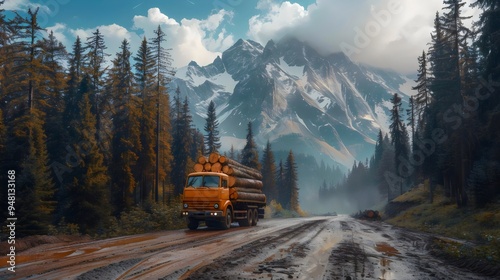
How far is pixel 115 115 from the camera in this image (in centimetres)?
3672

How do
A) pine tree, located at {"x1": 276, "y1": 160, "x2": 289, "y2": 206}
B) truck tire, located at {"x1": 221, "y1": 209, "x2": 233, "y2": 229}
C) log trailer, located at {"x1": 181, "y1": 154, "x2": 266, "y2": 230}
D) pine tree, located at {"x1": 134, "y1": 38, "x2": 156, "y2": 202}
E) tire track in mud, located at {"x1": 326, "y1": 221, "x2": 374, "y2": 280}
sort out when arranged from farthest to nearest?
pine tree, located at {"x1": 276, "y1": 160, "x2": 289, "y2": 206}, pine tree, located at {"x1": 134, "y1": 38, "x2": 156, "y2": 202}, truck tire, located at {"x1": 221, "y1": 209, "x2": 233, "y2": 229}, log trailer, located at {"x1": 181, "y1": 154, "x2": 266, "y2": 230}, tire track in mud, located at {"x1": 326, "y1": 221, "x2": 374, "y2": 280}

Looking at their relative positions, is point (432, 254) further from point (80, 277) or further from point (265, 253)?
point (80, 277)

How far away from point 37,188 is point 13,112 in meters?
15.9

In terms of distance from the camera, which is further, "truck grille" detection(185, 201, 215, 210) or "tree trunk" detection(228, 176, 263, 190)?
"tree trunk" detection(228, 176, 263, 190)

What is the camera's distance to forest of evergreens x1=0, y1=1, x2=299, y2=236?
2147 centimetres

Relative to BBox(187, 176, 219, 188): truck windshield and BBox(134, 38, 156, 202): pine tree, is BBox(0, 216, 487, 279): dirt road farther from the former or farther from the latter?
BBox(134, 38, 156, 202): pine tree

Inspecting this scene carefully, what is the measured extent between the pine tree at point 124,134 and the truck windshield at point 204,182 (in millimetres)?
18506

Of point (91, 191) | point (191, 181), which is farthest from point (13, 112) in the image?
point (191, 181)

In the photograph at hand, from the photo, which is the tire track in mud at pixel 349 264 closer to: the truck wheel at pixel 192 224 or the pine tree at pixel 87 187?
the truck wheel at pixel 192 224

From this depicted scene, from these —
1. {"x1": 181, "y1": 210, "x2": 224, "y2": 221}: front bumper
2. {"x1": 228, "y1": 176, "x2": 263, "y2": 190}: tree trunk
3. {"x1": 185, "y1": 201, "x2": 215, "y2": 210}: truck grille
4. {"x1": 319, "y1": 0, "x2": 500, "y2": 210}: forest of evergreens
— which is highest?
{"x1": 319, "y1": 0, "x2": 500, "y2": 210}: forest of evergreens

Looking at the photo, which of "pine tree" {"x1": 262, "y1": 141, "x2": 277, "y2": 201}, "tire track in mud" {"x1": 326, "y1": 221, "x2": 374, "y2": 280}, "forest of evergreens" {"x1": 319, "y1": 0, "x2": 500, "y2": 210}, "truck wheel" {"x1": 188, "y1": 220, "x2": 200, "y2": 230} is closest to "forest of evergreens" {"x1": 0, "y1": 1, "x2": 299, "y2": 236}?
"truck wheel" {"x1": 188, "y1": 220, "x2": 200, "y2": 230}

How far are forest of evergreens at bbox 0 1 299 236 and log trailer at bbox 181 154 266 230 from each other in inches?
166

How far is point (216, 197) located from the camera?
17297mm

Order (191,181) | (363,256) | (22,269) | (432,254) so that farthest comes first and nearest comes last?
(191,181), (432,254), (363,256), (22,269)
